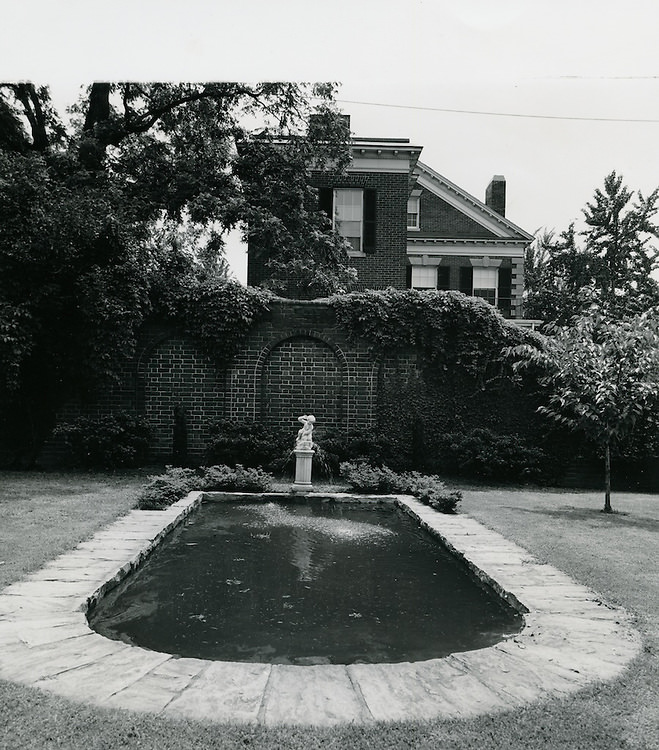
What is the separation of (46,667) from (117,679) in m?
0.44

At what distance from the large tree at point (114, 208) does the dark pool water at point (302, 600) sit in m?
6.56

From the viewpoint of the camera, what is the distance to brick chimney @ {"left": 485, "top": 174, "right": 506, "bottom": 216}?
32.1 meters

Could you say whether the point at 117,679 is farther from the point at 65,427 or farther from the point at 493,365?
the point at 493,365

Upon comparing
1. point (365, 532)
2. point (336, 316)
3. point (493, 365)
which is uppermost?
point (336, 316)

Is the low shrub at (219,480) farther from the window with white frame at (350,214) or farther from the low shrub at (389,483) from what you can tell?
the window with white frame at (350,214)

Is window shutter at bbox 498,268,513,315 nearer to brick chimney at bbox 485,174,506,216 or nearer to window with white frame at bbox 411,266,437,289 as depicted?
window with white frame at bbox 411,266,437,289

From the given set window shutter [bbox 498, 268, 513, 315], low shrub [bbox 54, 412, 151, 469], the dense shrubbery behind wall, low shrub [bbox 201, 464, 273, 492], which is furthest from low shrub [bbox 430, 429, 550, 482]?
window shutter [bbox 498, 268, 513, 315]

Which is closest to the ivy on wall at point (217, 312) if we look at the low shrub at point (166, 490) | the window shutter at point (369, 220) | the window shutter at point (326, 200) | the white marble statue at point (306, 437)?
the white marble statue at point (306, 437)

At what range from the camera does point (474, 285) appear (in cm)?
2772

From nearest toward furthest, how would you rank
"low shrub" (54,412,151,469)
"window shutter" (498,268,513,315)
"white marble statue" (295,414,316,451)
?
1. "white marble statue" (295,414,316,451)
2. "low shrub" (54,412,151,469)
3. "window shutter" (498,268,513,315)

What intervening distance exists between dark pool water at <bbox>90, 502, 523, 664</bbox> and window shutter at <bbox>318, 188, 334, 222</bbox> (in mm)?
14828

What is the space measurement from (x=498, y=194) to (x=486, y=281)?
6582 millimetres

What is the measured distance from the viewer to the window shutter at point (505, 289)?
27578mm

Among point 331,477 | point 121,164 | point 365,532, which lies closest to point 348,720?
point 365,532
